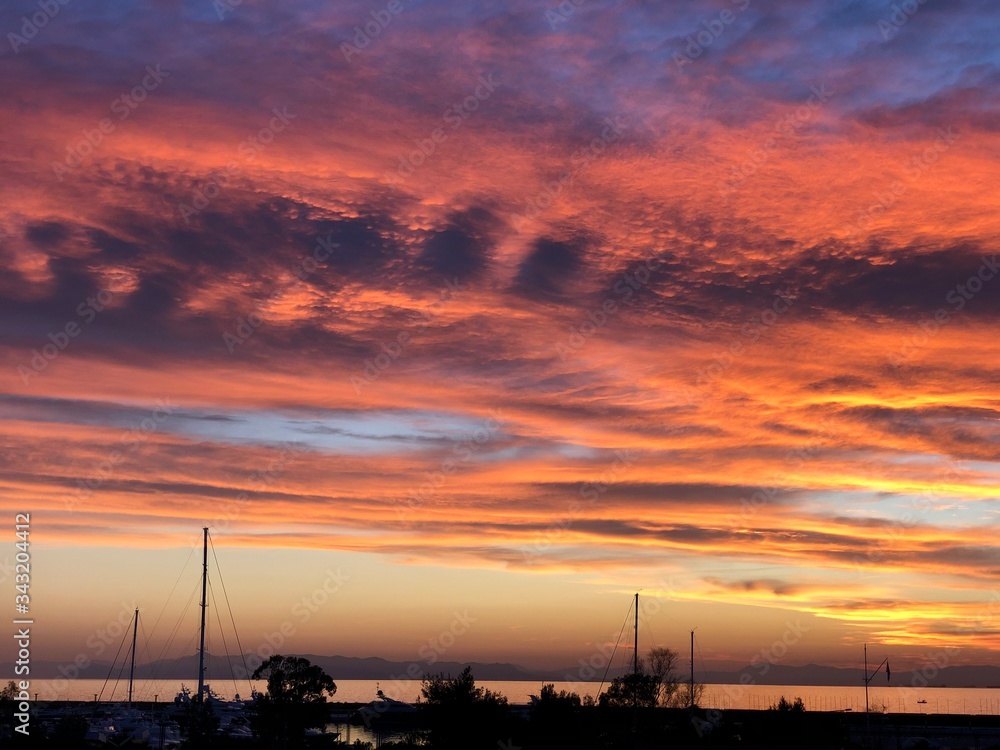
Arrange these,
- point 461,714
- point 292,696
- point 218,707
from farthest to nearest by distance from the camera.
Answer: point 218,707, point 292,696, point 461,714

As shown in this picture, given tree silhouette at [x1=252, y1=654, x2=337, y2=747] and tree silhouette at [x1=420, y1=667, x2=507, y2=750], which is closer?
tree silhouette at [x1=420, y1=667, x2=507, y2=750]

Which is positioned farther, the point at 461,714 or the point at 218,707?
the point at 218,707

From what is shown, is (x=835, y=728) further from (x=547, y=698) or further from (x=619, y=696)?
(x=547, y=698)

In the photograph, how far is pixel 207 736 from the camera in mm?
95750

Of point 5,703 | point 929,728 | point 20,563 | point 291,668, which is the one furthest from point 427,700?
point 929,728

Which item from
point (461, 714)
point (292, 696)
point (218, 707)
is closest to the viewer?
point (461, 714)

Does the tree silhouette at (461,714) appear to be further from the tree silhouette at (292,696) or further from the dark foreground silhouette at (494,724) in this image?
the tree silhouette at (292,696)

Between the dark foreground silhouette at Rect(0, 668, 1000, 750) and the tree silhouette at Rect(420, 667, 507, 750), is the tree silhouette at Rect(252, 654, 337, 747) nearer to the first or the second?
the dark foreground silhouette at Rect(0, 668, 1000, 750)

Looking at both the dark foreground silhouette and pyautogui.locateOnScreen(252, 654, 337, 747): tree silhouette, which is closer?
the dark foreground silhouette

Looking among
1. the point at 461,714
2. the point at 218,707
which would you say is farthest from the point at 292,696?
the point at 218,707

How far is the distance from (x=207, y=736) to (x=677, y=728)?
149 feet

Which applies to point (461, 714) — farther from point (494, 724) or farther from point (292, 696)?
point (292, 696)

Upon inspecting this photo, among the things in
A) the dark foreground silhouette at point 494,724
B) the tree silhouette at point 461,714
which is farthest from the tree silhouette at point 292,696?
the tree silhouette at point 461,714

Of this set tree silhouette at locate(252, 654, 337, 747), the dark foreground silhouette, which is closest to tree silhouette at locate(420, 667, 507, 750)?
the dark foreground silhouette
